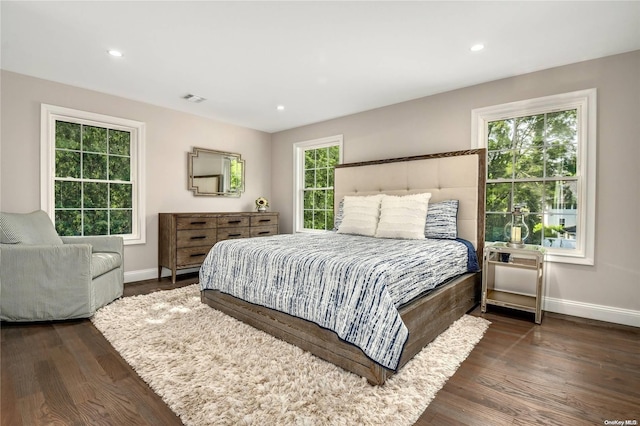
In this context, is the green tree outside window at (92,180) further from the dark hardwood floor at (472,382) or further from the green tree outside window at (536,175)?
the green tree outside window at (536,175)

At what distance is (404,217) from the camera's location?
3.29 meters

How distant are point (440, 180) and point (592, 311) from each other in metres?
1.85

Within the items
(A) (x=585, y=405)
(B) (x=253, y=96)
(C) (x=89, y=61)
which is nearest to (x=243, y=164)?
(B) (x=253, y=96)

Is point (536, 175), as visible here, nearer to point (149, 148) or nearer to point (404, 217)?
point (404, 217)

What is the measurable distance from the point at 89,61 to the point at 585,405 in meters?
4.54

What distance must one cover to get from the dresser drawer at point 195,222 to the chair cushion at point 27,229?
123 centimetres

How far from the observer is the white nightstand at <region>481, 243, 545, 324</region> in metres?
2.73

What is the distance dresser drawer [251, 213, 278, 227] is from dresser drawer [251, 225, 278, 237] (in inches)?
1.9

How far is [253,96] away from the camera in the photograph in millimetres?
3902

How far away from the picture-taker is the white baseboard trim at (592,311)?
268cm

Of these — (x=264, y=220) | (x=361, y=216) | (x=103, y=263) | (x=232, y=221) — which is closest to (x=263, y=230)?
(x=264, y=220)

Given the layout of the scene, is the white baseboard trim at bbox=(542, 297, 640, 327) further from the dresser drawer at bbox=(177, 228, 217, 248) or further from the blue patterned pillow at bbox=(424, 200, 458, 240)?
the dresser drawer at bbox=(177, 228, 217, 248)

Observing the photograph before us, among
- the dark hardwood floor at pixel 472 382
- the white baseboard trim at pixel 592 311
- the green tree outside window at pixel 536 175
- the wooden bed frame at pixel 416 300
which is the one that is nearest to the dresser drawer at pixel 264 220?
the wooden bed frame at pixel 416 300

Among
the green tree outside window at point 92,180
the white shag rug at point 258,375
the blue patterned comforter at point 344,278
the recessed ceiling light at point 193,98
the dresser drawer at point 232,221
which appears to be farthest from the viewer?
the dresser drawer at point 232,221
